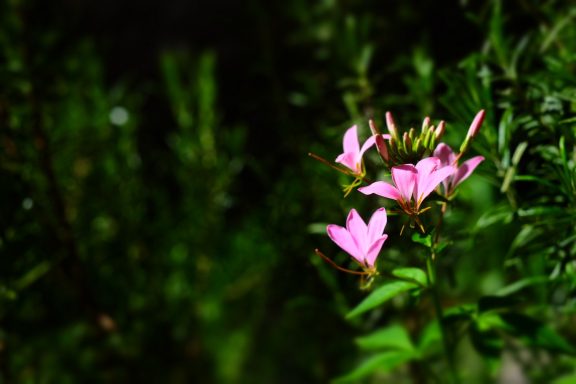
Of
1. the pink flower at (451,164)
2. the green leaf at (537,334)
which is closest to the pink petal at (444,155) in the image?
the pink flower at (451,164)

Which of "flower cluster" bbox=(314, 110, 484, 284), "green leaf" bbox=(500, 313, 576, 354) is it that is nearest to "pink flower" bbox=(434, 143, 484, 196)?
"flower cluster" bbox=(314, 110, 484, 284)

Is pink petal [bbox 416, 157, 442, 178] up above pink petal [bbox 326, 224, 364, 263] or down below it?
above

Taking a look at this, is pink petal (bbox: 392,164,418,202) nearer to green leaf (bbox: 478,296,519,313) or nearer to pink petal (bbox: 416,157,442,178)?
pink petal (bbox: 416,157,442,178)

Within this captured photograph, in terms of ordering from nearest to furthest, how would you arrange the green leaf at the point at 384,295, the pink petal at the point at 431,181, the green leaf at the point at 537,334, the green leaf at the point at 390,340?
the pink petal at the point at 431,181 → the green leaf at the point at 384,295 → the green leaf at the point at 537,334 → the green leaf at the point at 390,340

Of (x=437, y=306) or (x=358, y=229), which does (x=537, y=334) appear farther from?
(x=358, y=229)

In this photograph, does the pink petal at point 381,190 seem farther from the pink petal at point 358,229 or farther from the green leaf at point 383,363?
the green leaf at point 383,363

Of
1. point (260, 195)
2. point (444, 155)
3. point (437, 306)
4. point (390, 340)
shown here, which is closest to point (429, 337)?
point (390, 340)
